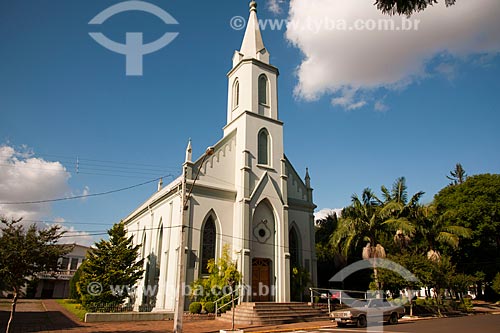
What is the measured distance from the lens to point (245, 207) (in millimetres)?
24438

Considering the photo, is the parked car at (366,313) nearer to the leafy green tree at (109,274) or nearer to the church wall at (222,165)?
the church wall at (222,165)

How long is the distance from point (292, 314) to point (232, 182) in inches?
378

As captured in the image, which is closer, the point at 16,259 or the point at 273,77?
the point at 16,259

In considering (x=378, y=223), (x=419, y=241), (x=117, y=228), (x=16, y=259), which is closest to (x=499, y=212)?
(x=419, y=241)

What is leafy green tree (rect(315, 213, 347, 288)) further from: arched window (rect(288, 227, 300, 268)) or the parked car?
the parked car

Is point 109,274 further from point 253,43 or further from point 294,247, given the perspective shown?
point 253,43

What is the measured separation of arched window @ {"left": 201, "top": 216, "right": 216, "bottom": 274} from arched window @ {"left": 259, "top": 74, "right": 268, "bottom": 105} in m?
10.1

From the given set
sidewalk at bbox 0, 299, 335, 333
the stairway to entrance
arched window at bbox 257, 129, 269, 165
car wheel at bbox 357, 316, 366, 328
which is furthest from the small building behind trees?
car wheel at bbox 357, 316, 366, 328

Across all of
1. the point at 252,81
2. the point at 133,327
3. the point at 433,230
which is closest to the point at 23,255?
the point at 133,327

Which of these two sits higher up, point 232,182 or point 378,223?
point 232,182

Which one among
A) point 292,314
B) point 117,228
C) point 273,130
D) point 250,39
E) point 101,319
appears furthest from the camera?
point 250,39

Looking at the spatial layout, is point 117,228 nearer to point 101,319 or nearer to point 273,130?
point 101,319

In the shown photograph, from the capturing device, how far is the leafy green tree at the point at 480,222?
37.5 m

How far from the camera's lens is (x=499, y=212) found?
37.5 meters
